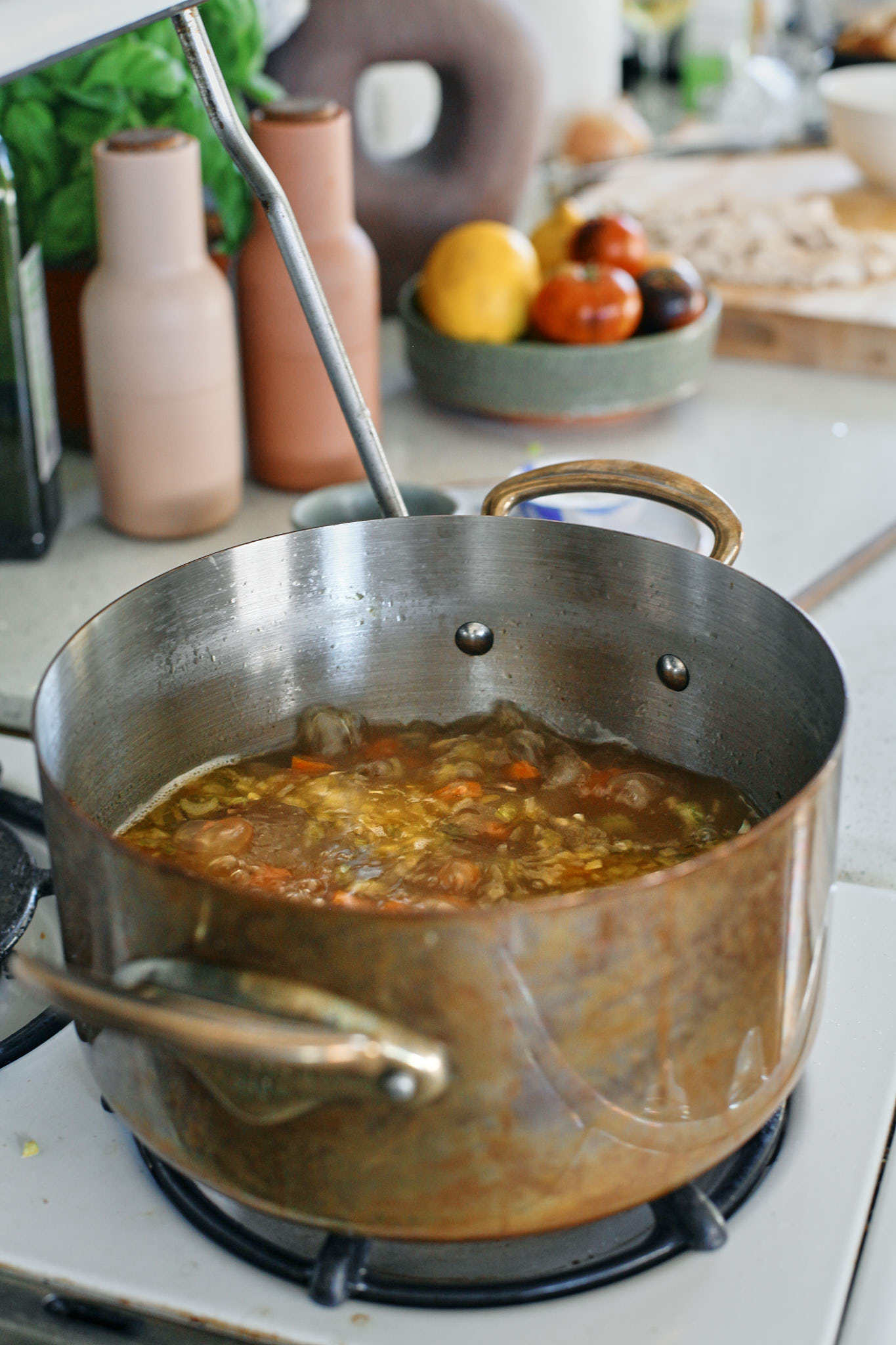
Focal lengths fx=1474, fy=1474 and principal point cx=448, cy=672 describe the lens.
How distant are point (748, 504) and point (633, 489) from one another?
1.92ft

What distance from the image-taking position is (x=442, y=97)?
1.75 m

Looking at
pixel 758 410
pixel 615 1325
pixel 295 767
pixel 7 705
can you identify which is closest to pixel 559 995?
pixel 615 1325

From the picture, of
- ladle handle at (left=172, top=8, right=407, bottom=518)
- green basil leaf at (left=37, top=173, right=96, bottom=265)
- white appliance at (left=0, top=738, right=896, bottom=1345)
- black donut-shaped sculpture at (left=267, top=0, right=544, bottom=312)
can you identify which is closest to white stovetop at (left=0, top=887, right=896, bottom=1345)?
white appliance at (left=0, top=738, right=896, bottom=1345)

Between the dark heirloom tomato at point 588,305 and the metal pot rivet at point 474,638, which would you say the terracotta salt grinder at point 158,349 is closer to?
the dark heirloom tomato at point 588,305

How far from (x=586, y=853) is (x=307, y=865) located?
15 cm

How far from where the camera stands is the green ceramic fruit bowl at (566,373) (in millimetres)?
1474

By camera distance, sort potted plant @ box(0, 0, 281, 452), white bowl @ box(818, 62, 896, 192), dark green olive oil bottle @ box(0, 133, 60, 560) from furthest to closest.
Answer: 1. white bowl @ box(818, 62, 896, 192)
2. potted plant @ box(0, 0, 281, 452)
3. dark green olive oil bottle @ box(0, 133, 60, 560)

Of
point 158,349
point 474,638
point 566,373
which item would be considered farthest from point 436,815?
point 566,373

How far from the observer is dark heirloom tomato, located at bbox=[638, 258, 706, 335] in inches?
59.7

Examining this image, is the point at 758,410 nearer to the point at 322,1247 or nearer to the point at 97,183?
the point at 97,183

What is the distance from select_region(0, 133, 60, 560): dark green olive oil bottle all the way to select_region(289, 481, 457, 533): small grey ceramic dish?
0.25 meters

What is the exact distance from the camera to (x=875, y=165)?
2.03 metres

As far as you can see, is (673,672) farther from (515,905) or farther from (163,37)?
(163,37)

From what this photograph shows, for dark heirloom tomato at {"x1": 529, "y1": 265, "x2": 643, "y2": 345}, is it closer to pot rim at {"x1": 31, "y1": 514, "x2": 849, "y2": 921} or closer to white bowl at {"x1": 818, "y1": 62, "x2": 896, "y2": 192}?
white bowl at {"x1": 818, "y1": 62, "x2": 896, "y2": 192}
